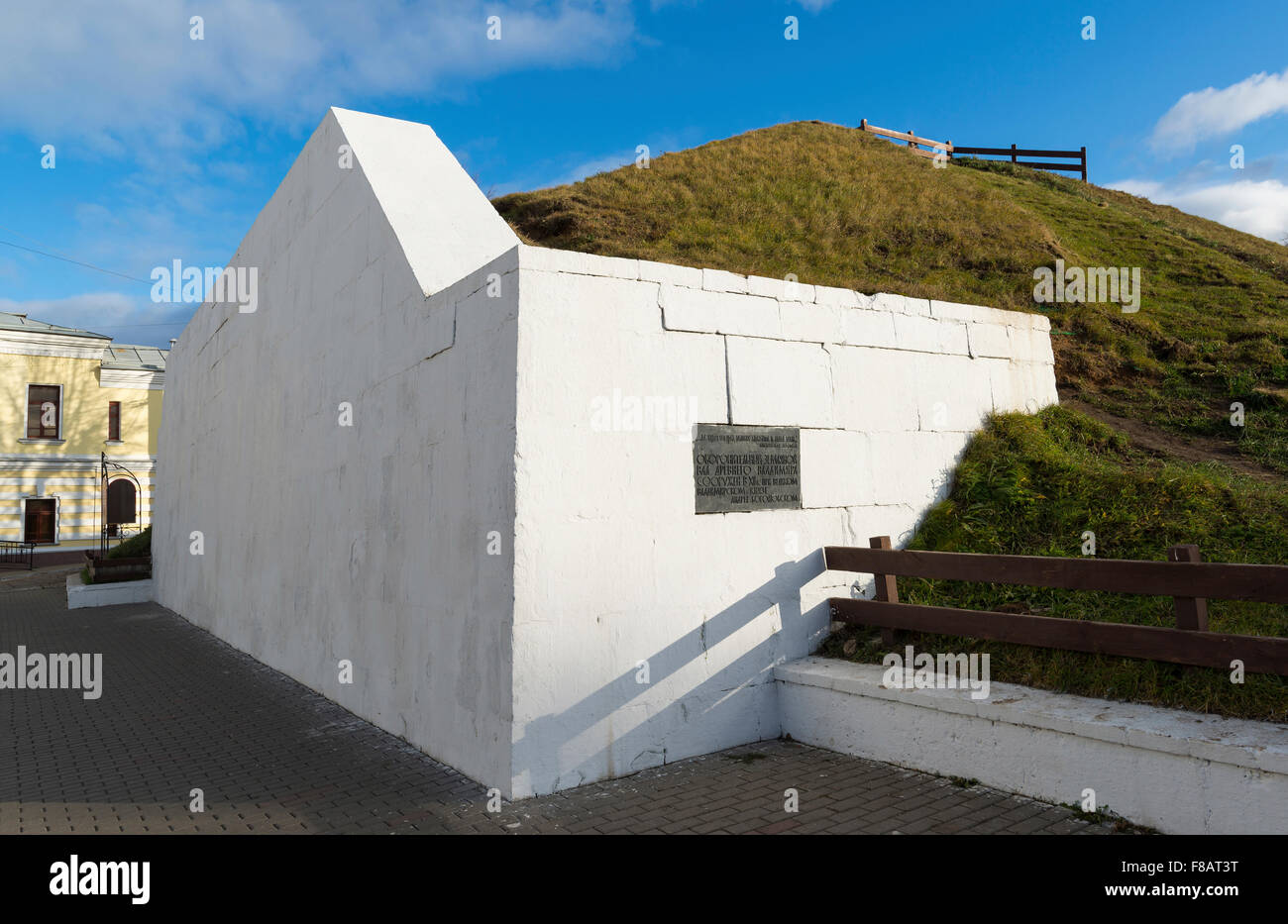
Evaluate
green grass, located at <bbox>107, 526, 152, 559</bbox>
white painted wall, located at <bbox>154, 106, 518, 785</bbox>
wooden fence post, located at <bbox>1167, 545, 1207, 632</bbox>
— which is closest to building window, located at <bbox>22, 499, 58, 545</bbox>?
green grass, located at <bbox>107, 526, 152, 559</bbox>

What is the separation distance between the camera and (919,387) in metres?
7.24

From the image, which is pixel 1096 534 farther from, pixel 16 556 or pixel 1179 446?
pixel 16 556

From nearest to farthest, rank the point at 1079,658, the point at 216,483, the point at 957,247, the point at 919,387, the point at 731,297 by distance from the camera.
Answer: the point at 1079,658 < the point at 731,297 < the point at 919,387 < the point at 216,483 < the point at 957,247

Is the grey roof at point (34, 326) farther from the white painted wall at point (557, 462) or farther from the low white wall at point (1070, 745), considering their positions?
the low white wall at point (1070, 745)

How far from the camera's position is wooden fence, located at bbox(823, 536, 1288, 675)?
4172mm

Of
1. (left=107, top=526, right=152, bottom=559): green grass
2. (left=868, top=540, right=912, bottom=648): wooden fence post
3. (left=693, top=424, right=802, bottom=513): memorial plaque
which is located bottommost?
(left=107, top=526, right=152, bottom=559): green grass

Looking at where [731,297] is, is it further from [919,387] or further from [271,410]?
[271,410]

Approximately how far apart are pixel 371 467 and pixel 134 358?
34492mm

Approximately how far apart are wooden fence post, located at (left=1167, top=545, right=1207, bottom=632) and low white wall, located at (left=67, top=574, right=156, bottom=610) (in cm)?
1847

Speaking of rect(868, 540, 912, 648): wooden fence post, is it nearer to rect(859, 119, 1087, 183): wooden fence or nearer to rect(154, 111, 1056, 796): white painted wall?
rect(154, 111, 1056, 796): white painted wall

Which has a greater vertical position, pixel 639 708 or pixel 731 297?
pixel 731 297

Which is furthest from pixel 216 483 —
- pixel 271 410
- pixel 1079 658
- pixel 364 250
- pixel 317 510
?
pixel 1079 658

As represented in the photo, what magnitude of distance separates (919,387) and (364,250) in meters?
5.02

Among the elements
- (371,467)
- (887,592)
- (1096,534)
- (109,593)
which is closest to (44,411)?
(109,593)
